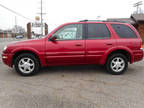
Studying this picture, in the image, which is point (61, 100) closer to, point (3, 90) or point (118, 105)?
point (118, 105)

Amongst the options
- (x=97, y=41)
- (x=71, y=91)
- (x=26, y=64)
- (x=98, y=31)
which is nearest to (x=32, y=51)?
(x=26, y=64)

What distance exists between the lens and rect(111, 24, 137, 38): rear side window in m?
3.54

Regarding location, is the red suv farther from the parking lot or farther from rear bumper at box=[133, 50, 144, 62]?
the parking lot

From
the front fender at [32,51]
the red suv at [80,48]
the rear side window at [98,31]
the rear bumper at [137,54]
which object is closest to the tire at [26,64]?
the red suv at [80,48]

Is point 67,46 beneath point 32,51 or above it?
above

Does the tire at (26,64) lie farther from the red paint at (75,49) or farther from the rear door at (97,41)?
the rear door at (97,41)

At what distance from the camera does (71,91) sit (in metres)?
2.54

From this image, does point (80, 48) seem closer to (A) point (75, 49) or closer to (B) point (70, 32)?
(A) point (75, 49)

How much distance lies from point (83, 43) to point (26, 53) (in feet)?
6.13

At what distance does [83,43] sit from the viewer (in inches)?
133

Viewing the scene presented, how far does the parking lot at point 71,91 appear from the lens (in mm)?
2084

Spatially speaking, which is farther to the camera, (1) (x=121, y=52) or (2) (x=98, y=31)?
(1) (x=121, y=52)

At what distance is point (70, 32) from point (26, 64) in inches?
69.8

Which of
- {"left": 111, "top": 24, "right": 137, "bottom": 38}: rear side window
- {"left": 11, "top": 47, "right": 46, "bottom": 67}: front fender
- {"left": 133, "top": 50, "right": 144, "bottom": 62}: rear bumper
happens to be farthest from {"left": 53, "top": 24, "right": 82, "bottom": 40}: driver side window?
{"left": 133, "top": 50, "right": 144, "bottom": 62}: rear bumper
